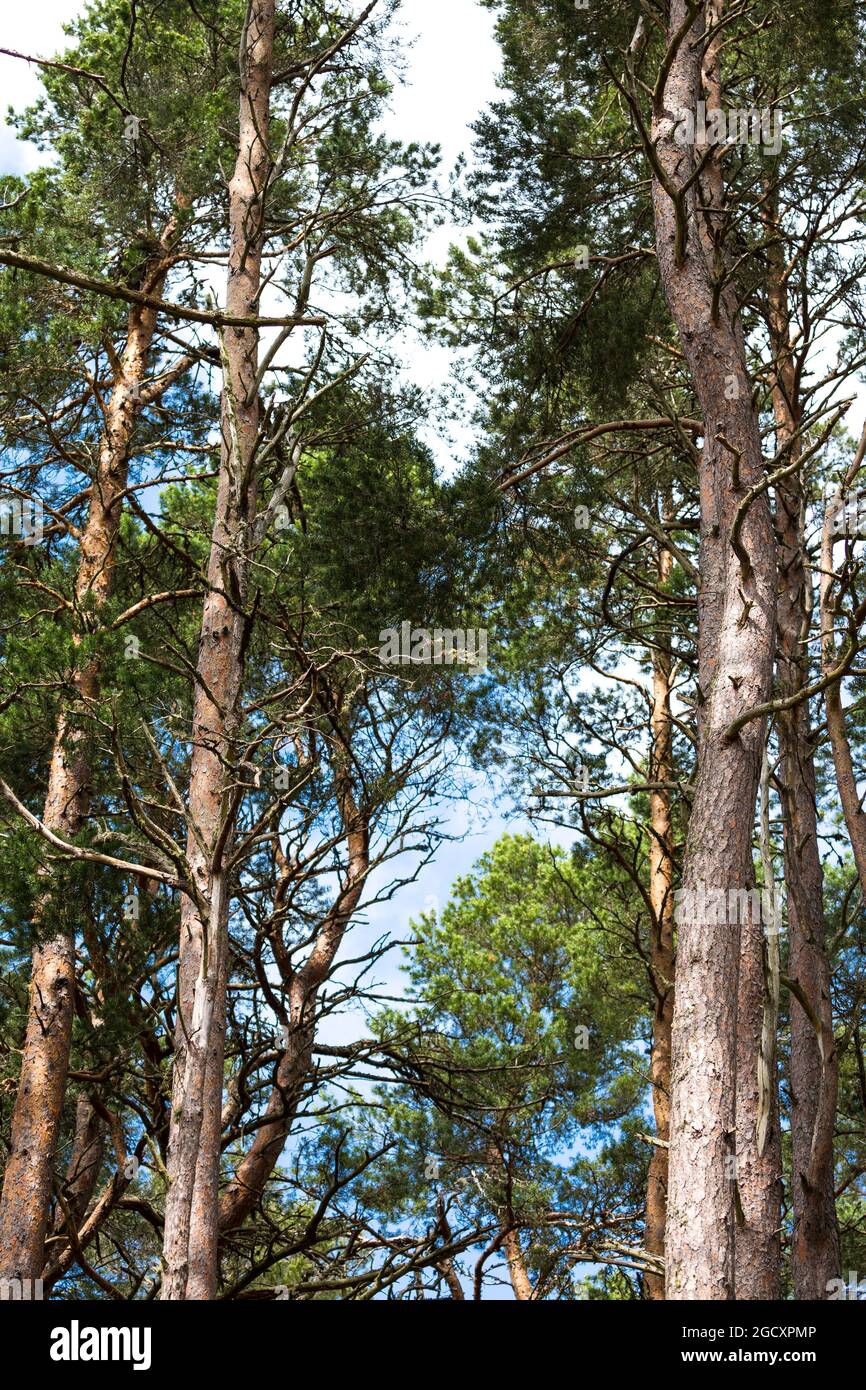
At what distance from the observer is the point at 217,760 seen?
5.22 meters

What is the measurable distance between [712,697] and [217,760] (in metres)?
2.00

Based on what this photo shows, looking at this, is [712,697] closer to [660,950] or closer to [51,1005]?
[51,1005]

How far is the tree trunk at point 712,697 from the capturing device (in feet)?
14.8

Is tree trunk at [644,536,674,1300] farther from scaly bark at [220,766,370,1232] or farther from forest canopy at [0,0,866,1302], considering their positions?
scaly bark at [220,766,370,1232]

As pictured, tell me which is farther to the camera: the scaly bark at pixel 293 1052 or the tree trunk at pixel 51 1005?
the scaly bark at pixel 293 1052

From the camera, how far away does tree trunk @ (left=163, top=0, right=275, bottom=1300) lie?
4.39 m

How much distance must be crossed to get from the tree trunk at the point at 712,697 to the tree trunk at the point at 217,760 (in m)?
1.62

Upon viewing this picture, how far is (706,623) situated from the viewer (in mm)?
5723

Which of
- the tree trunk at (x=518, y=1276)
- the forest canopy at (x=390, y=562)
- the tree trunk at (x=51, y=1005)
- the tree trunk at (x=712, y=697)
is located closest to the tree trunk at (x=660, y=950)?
the forest canopy at (x=390, y=562)

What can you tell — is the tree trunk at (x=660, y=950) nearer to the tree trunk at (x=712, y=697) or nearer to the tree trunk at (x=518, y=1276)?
the tree trunk at (x=518, y=1276)

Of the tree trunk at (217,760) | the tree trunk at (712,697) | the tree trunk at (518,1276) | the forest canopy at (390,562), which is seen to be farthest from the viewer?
the tree trunk at (518,1276)

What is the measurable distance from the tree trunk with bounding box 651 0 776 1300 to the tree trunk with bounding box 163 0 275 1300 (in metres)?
1.62

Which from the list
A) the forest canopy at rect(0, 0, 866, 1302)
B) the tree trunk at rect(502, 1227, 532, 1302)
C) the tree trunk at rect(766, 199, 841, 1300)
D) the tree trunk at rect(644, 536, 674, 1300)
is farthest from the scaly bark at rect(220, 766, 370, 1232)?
the tree trunk at rect(502, 1227, 532, 1302)
